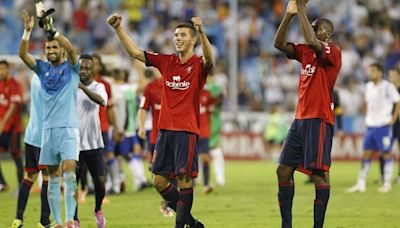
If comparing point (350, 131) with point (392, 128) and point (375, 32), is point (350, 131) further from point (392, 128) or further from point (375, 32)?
point (392, 128)

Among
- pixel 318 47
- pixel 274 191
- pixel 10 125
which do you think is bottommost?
pixel 274 191

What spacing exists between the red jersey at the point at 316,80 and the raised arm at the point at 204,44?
1.11 meters

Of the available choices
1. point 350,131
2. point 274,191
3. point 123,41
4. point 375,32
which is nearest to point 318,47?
point 123,41

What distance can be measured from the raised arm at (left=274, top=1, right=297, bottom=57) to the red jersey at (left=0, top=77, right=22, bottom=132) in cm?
873

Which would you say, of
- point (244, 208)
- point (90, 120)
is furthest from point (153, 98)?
point (90, 120)

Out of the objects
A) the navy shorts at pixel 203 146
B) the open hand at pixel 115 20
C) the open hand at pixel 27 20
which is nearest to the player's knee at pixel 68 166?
the open hand at pixel 27 20

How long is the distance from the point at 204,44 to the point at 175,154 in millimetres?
1396

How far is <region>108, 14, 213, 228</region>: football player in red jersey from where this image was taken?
39.0ft

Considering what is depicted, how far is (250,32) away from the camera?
121ft

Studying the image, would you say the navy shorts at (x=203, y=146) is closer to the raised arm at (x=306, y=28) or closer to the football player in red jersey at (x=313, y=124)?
the football player in red jersey at (x=313, y=124)

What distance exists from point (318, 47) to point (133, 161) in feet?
32.7

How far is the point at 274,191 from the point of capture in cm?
2034

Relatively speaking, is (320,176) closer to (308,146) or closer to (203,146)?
(308,146)

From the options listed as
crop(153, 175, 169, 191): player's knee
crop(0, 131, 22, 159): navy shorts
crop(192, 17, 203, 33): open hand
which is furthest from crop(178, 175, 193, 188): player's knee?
crop(0, 131, 22, 159): navy shorts
